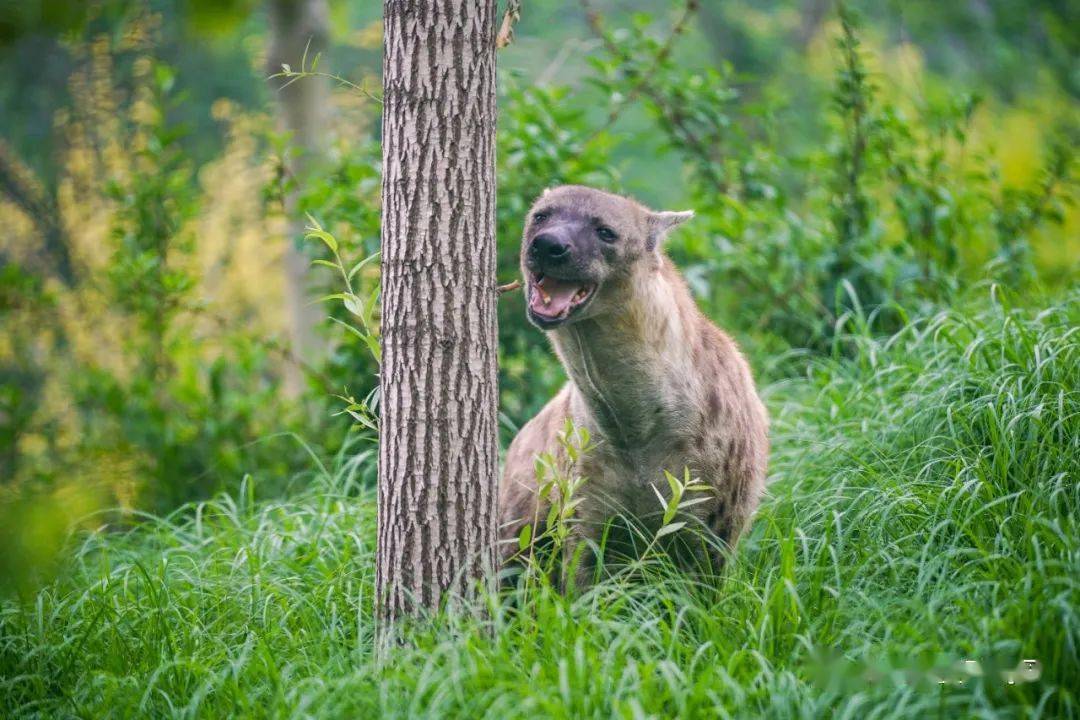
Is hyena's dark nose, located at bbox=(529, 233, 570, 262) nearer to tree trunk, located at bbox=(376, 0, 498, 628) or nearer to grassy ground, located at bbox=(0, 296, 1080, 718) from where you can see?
tree trunk, located at bbox=(376, 0, 498, 628)

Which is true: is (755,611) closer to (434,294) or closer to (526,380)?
(434,294)

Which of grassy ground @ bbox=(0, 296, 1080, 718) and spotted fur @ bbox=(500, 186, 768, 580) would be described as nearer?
grassy ground @ bbox=(0, 296, 1080, 718)

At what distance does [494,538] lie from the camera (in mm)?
3090

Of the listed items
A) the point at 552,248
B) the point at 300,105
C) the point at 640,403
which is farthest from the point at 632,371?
the point at 300,105

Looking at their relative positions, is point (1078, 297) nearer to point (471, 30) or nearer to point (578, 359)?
point (578, 359)

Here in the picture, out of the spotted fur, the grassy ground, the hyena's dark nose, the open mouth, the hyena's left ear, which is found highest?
the hyena's left ear

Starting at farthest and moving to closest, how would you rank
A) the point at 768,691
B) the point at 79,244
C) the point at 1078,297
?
the point at 79,244 → the point at 1078,297 → the point at 768,691

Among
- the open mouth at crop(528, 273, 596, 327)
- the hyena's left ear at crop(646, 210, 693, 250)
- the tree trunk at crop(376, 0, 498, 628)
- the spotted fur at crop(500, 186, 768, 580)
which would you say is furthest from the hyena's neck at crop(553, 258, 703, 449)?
the tree trunk at crop(376, 0, 498, 628)

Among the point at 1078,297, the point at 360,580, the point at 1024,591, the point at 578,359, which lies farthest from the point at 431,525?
the point at 1078,297

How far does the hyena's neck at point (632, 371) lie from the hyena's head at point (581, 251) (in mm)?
71

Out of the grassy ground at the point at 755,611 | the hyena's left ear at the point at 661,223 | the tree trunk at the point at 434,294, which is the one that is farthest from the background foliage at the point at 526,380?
the hyena's left ear at the point at 661,223

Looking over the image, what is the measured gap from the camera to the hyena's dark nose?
11.3 ft

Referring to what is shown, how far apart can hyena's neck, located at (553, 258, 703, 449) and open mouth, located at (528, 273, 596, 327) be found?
129 mm

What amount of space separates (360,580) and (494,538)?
59 centimetres
